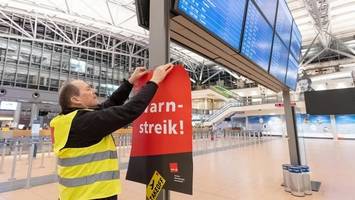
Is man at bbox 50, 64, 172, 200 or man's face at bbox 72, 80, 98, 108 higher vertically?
man's face at bbox 72, 80, 98, 108

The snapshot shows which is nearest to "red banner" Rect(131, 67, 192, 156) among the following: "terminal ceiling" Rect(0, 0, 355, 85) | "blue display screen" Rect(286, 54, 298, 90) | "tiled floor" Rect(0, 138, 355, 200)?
"tiled floor" Rect(0, 138, 355, 200)

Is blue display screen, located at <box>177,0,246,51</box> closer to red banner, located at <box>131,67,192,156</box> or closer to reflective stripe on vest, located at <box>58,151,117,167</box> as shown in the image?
red banner, located at <box>131,67,192,156</box>

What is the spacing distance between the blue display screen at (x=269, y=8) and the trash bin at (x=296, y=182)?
10.1 feet

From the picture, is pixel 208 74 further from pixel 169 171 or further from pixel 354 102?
pixel 169 171

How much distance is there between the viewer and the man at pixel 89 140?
1136 millimetres

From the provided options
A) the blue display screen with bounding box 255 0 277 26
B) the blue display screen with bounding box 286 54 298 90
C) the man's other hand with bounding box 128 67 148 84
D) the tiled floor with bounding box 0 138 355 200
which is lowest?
the tiled floor with bounding box 0 138 355 200

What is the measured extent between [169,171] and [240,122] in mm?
27130

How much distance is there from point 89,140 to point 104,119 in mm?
191

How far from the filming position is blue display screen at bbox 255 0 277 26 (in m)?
3.00

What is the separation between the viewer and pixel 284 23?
4371 mm

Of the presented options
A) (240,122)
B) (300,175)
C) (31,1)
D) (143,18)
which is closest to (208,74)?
(240,122)

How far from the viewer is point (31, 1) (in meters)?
12.2

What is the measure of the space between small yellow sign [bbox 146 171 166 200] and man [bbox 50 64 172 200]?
0.70 ft

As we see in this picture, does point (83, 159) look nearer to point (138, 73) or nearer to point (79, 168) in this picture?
point (79, 168)
